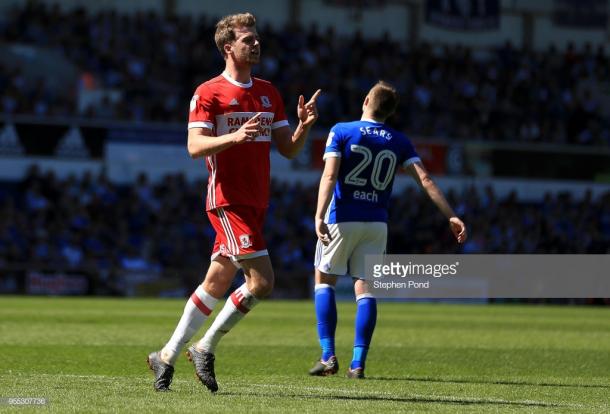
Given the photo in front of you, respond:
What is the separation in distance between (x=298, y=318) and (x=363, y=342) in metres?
10.5

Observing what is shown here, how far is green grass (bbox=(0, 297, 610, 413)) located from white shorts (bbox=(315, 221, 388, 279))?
86 cm

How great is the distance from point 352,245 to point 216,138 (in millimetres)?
2698

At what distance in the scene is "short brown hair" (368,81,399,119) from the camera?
997 cm

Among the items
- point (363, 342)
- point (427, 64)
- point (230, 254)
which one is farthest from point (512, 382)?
point (427, 64)

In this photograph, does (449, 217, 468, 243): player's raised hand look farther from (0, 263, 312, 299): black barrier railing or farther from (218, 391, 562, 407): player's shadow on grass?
(0, 263, 312, 299): black barrier railing

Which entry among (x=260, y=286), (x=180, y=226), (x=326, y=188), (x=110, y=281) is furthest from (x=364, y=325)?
(x=180, y=226)

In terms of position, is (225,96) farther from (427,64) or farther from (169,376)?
(427,64)

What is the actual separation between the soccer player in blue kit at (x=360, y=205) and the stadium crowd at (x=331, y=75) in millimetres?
22310

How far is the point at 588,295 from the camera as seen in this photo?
2816 cm

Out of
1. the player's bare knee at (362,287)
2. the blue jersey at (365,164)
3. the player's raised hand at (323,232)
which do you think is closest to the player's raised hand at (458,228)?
the player's raised hand at (323,232)

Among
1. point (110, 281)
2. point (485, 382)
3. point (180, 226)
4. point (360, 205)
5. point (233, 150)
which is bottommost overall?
point (110, 281)

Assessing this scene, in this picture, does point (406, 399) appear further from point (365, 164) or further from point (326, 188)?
point (365, 164)

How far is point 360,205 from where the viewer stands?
10086mm

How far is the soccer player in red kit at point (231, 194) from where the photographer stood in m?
7.97
